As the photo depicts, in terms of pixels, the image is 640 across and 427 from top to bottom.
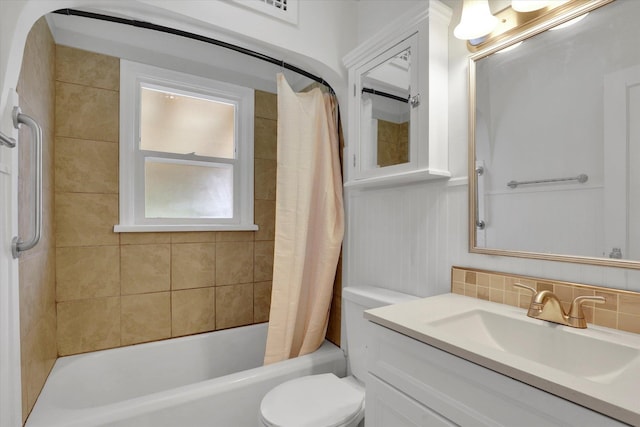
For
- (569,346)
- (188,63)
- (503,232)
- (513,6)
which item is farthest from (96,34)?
(569,346)

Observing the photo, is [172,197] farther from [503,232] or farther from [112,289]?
[503,232]

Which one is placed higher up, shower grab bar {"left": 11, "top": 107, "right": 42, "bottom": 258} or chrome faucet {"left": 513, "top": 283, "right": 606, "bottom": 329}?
shower grab bar {"left": 11, "top": 107, "right": 42, "bottom": 258}

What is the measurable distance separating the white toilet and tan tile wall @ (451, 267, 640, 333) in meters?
0.28

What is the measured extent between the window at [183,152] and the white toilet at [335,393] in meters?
1.18

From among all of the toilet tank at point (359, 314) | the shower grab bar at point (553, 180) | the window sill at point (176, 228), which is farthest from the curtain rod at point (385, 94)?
the window sill at point (176, 228)

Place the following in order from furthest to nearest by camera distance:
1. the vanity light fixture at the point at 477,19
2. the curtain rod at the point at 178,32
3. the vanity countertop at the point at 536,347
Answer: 1. the curtain rod at the point at 178,32
2. the vanity light fixture at the point at 477,19
3. the vanity countertop at the point at 536,347

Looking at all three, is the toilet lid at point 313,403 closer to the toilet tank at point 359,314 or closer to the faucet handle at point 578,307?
the toilet tank at point 359,314

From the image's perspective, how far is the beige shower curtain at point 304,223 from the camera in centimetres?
176

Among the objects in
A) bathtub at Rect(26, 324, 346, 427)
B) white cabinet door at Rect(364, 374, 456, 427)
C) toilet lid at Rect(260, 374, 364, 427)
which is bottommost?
bathtub at Rect(26, 324, 346, 427)

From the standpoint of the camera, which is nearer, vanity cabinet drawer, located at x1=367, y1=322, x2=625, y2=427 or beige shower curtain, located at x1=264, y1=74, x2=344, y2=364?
vanity cabinet drawer, located at x1=367, y1=322, x2=625, y2=427

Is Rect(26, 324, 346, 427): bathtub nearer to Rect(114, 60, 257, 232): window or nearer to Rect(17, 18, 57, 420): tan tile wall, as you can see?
Rect(17, 18, 57, 420): tan tile wall

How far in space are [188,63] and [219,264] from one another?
1449 millimetres

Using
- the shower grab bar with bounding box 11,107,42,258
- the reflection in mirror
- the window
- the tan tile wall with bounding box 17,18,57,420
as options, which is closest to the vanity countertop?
the reflection in mirror

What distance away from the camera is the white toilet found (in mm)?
1181
